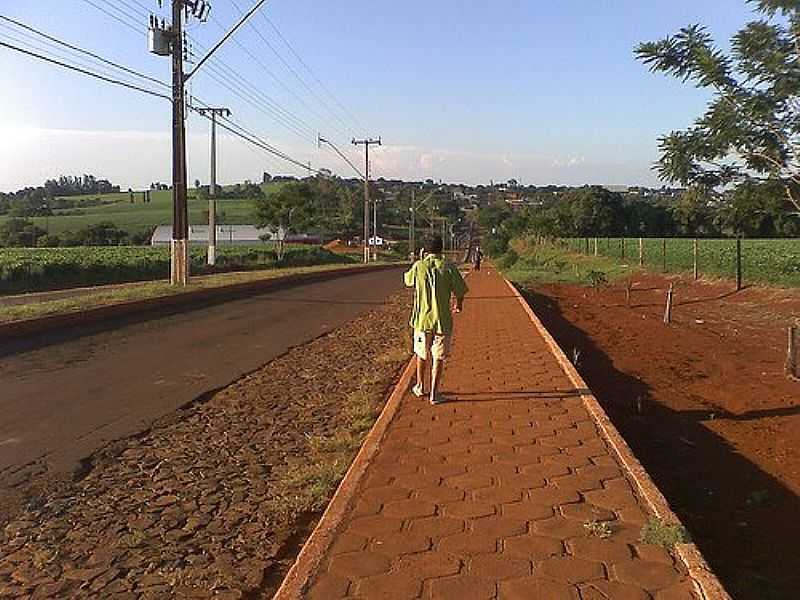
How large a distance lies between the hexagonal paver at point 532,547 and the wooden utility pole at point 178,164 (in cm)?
1955

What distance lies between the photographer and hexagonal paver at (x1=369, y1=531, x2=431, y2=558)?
A: 3969 mm

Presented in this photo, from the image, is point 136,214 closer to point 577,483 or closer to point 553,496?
point 577,483

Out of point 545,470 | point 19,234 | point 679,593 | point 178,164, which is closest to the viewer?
point 679,593

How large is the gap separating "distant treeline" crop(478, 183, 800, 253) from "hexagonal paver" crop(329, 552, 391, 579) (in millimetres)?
5597

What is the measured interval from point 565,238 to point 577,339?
5490 centimetres

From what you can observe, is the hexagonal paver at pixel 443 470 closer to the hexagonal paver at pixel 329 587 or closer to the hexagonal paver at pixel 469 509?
the hexagonal paver at pixel 469 509

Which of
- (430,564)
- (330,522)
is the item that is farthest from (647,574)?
(330,522)

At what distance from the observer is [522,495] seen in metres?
4.83

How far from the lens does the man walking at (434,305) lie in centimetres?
722

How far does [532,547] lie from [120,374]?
22.3ft

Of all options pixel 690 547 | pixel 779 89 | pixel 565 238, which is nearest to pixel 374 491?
pixel 690 547

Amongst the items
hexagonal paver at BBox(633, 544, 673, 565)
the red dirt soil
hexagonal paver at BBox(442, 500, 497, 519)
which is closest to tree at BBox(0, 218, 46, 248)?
the red dirt soil

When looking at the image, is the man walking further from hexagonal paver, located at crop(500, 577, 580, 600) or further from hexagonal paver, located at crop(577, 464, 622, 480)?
hexagonal paver, located at crop(500, 577, 580, 600)

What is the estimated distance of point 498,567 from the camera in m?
3.78
